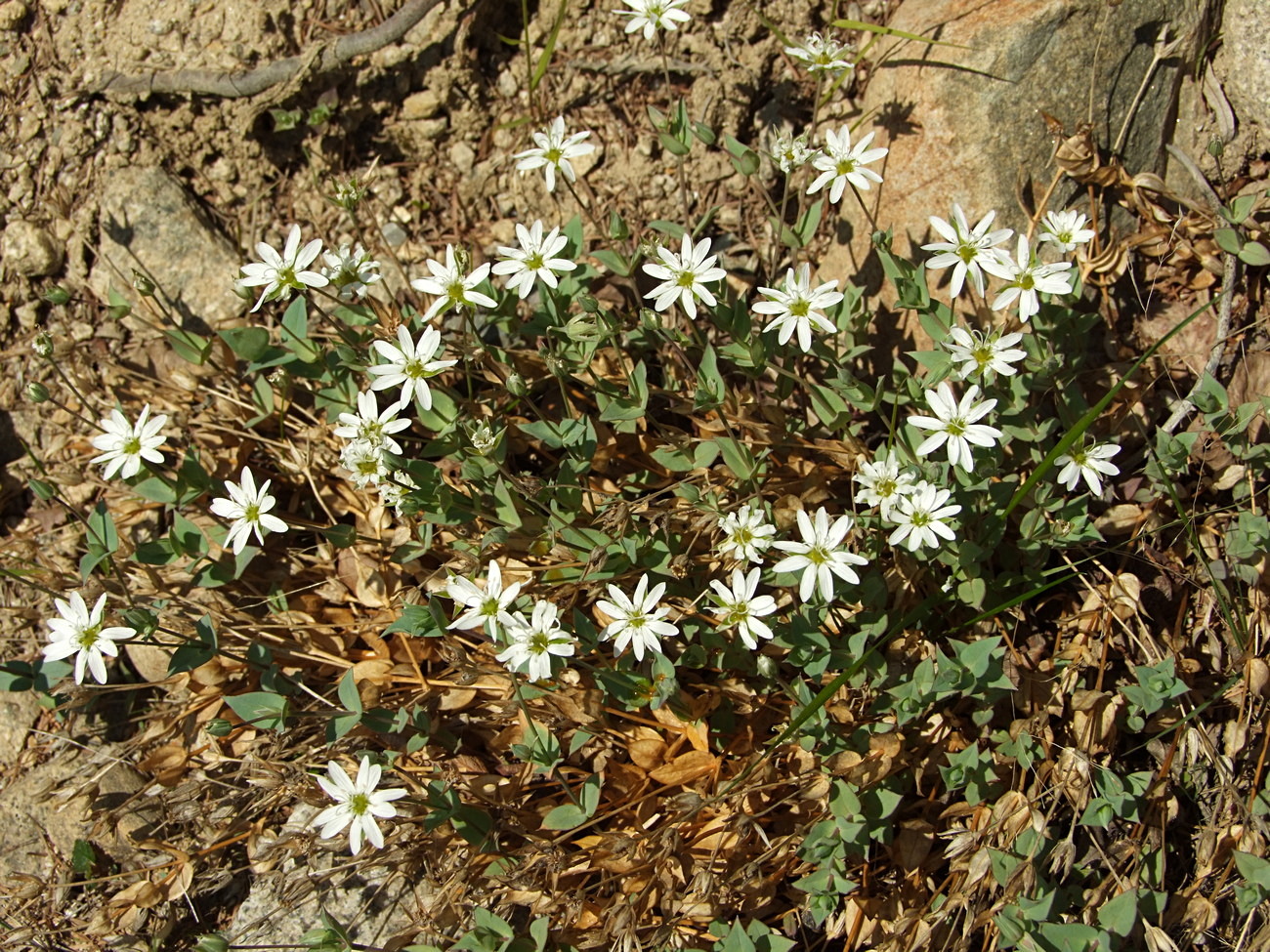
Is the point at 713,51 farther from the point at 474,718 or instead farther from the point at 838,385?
the point at 474,718

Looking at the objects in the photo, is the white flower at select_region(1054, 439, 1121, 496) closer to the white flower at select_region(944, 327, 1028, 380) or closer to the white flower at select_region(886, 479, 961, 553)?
the white flower at select_region(944, 327, 1028, 380)

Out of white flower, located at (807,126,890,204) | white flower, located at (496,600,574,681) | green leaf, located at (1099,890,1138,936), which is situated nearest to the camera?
green leaf, located at (1099,890,1138,936)

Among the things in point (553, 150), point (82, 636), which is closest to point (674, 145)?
point (553, 150)

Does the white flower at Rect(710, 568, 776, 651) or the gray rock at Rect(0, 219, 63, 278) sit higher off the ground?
the gray rock at Rect(0, 219, 63, 278)

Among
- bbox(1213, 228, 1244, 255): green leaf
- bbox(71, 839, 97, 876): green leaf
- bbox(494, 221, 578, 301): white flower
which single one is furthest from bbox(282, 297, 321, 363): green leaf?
bbox(1213, 228, 1244, 255): green leaf

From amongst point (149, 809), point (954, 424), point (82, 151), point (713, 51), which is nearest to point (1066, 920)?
point (954, 424)

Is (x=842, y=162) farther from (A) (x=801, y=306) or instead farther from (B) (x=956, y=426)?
(B) (x=956, y=426)

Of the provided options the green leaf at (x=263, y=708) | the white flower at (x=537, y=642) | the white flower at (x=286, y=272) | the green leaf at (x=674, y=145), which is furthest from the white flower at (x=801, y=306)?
the green leaf at (x=263, y=708)
